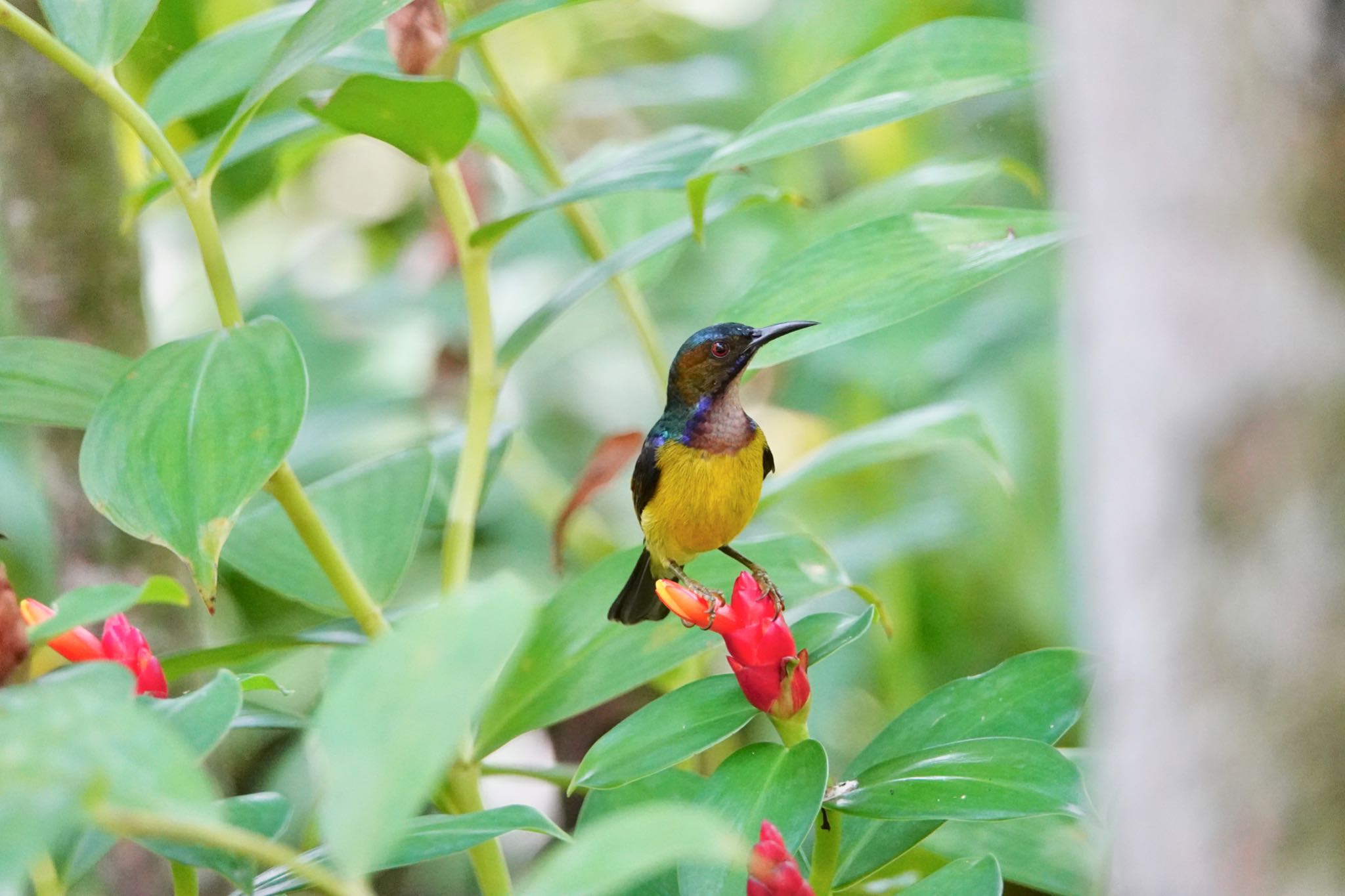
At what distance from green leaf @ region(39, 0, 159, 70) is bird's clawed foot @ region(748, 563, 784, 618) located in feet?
2.70

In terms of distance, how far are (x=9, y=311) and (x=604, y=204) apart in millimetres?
1081

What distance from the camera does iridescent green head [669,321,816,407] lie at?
1.39 metres

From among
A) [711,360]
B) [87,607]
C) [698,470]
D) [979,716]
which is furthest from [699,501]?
[87,607]

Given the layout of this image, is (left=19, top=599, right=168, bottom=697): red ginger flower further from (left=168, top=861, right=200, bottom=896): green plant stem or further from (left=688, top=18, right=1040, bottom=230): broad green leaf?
(left=688, top=18, right=1040, bottom=230): broad green leaf

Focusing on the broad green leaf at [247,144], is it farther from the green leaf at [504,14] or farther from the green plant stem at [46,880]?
the green plant stem at [46,880]

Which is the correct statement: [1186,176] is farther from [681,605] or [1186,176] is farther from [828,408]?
[828,408]

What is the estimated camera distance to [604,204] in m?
2.40

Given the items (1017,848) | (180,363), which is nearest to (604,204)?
(180,363)

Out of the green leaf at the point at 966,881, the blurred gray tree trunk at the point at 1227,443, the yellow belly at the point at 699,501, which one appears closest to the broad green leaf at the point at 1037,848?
the green leaf at the point at 966,881

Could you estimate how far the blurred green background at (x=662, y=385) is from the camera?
2359 mm

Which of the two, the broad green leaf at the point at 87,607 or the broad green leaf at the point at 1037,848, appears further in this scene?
the broad green leaf at the point at 1037,848

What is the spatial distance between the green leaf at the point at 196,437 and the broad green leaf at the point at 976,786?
58 cm

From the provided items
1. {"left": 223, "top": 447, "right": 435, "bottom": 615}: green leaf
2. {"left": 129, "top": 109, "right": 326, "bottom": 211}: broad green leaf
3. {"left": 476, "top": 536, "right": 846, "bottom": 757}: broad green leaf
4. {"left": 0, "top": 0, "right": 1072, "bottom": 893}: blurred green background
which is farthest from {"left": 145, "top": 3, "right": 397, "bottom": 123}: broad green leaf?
{"left": 476, "top": 536, "right": 846, "bottom": 757}: broad green leaf

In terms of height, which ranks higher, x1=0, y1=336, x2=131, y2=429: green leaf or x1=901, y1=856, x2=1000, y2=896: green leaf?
x1=0, y1=336, x2=131, y2=429: green leaf
